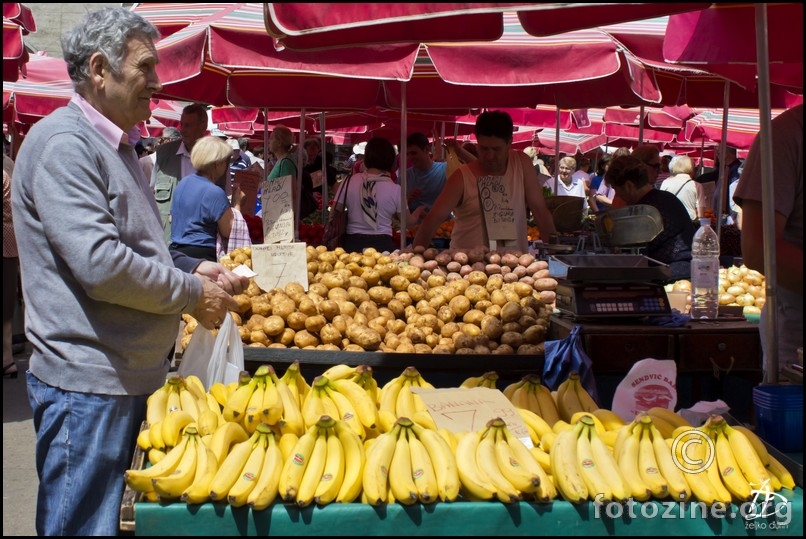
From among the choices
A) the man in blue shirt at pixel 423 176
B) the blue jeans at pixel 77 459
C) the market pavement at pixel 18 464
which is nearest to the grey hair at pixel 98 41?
the blue jeans at pixel 77 459

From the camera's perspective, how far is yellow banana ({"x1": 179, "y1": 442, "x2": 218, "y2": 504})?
260 cm

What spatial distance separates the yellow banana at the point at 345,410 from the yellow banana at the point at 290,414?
0.13 m

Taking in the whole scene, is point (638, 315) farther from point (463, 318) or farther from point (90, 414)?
point (90, 414)

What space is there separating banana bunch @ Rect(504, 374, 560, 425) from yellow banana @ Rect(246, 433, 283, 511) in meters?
1.07

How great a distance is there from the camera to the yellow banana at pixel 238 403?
3.02 meters

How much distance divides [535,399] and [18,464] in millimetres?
3844

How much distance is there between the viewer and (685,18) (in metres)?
3.79

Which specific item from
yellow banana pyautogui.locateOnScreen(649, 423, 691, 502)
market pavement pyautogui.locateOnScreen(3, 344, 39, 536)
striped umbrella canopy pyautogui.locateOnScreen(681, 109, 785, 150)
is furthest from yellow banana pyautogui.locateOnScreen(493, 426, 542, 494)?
striped umbrella canopy pyautogui.locateOnScreen(681, 109, 785, 150)

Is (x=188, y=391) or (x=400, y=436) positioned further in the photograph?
(x=188, y=391)

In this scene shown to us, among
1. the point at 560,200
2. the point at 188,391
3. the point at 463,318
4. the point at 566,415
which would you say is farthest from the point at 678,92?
the point at 188,391

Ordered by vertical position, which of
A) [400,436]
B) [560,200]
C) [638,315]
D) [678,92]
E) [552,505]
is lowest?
[552,505]

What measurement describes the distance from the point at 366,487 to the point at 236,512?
38cm

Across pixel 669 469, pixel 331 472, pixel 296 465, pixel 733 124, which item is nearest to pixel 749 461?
pixel 669 469

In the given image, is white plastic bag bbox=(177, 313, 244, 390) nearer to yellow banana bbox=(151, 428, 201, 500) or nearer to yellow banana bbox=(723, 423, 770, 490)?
yellow banana bbox=(151, 428, 201, 500)
